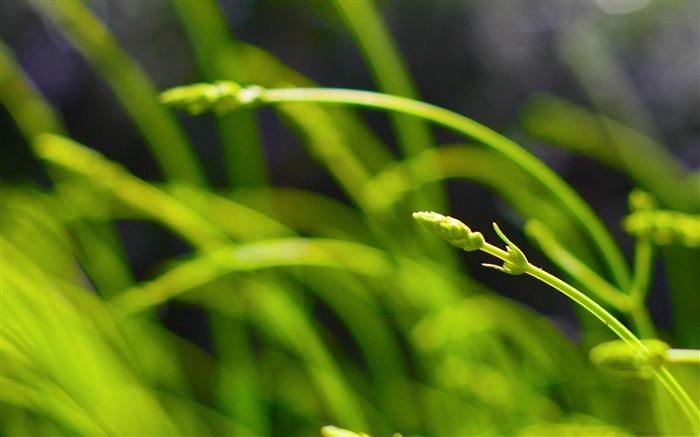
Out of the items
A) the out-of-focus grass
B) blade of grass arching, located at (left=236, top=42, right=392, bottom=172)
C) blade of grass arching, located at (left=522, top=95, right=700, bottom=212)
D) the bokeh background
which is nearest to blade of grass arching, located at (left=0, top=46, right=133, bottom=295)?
the out-of-focus grass

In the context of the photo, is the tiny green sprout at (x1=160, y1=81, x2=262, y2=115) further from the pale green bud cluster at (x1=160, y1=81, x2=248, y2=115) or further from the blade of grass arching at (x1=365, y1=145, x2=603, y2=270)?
the blade of grass arching at (x1=365, y1=145, x2=603, y2=270)

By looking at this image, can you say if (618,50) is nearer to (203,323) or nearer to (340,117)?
(203,323)

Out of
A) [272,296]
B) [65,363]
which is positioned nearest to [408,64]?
[272,296]

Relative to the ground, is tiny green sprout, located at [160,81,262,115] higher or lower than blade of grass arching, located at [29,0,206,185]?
lower

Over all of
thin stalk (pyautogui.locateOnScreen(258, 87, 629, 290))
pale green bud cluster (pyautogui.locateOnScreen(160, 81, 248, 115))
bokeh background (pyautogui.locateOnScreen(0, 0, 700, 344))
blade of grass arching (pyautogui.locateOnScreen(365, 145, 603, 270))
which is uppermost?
bokeh background (pyautogui.locateOnScreen(0, 0, 700, 344))

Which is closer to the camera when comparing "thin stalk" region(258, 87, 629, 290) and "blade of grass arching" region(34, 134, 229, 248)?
"thin stalk" region(258, 87, 629, 290)

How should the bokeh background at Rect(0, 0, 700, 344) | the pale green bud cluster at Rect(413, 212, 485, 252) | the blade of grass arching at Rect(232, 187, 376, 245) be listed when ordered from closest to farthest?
the pale green bud cluster at Rect(413, 212, 485, 252)
the blade of grass arching at Rect(232, 187, 376, 245)
the bokeh background at Rect(0, 0, 700, 344)

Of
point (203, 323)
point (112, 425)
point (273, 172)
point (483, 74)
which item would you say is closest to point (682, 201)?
point (112, 425)

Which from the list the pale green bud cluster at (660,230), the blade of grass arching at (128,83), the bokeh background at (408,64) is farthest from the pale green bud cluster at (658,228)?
the bokeh background at (408,64)

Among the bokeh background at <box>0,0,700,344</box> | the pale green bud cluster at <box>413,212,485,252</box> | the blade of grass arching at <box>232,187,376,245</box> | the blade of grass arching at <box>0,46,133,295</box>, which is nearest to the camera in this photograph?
the pale green bud cluster at <box>413,212,485,252</box>
